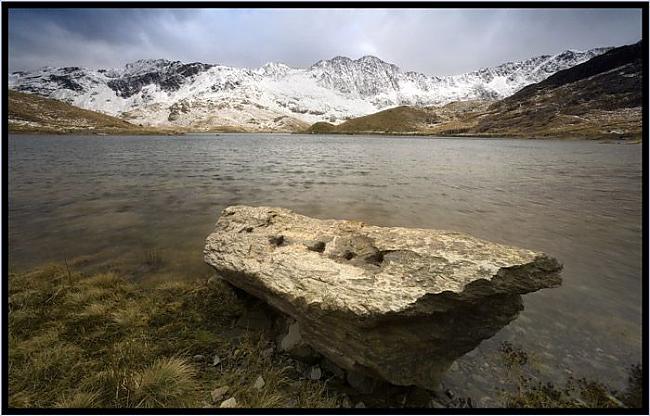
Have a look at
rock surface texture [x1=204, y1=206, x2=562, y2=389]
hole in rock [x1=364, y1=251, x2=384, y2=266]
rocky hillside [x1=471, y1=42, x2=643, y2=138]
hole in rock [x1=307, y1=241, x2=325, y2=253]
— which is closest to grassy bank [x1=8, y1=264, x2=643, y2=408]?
rock surface texture [x1=204, y1=206, x2=562, y2=389]

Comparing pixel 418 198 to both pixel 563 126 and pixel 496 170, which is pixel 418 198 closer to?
pixel 496 170

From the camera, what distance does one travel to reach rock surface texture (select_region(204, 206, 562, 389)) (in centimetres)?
419

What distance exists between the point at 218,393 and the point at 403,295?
265 cm

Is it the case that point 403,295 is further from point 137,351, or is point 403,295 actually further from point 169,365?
point 137,351

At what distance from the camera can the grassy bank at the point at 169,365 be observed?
3.95 metres

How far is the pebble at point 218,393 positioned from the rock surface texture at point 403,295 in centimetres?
126

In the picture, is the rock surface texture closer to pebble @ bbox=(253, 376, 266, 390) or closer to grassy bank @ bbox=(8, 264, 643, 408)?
grassy bank @ bbox=(8, 264, 643, 408)

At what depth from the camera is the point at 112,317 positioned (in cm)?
549

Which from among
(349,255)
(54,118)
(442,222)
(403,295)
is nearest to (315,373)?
(403,295)

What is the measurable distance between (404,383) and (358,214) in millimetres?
9799

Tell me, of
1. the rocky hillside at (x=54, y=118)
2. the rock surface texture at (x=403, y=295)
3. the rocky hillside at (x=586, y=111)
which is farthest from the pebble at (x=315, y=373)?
the rocky hillside at (x=54, y=118)

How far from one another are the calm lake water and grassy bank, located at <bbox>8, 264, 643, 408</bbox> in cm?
42

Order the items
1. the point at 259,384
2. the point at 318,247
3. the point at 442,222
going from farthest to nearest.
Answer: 1. the point at 442,222
2. the point at 318,247
3. the point at 259,384

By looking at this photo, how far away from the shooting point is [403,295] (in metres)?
4.18
